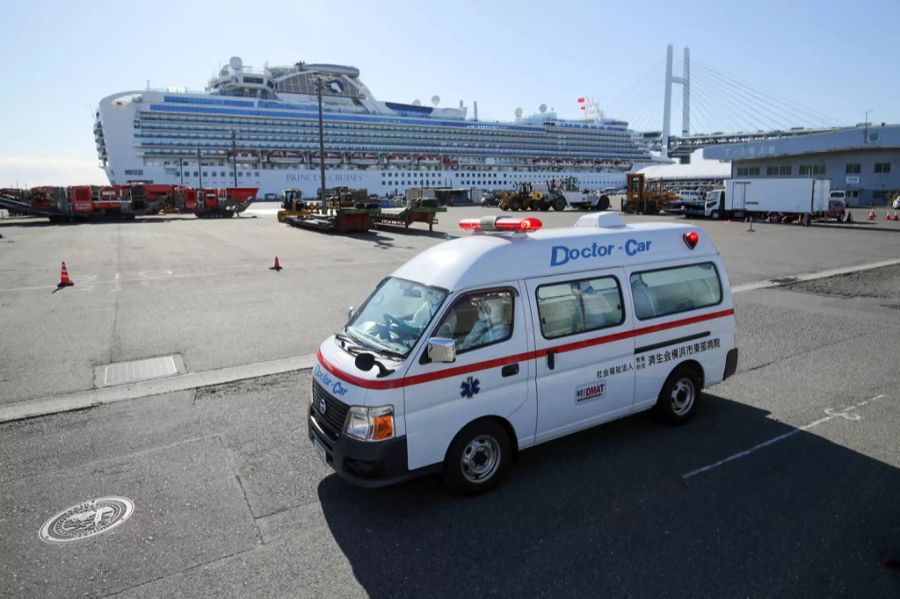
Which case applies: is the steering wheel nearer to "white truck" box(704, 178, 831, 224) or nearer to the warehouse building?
"white truck" box(704, 178, 831, 224)

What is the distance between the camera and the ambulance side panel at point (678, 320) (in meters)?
5.38

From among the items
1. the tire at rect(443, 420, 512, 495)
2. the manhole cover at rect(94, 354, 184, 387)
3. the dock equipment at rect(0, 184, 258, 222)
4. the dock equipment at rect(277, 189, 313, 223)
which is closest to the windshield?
the tire at rect(443, 420, 512, 495)

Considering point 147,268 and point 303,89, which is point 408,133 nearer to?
point 303,89

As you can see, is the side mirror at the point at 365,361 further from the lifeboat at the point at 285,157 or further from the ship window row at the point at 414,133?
the ship window row at the point at 414,133

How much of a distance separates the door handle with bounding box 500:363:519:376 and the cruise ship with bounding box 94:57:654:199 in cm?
6184

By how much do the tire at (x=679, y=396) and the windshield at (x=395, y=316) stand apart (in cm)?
279

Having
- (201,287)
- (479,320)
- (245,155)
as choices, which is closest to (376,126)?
(245,155)

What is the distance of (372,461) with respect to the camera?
4.00m

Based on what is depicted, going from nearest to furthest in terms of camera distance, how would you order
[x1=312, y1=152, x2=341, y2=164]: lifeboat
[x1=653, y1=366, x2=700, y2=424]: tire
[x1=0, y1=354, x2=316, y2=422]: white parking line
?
[x1=653, y1=366, x2=700, y2=424]: tire < [x1=0, y1=354, x2=316, y2=422]: white parking line < [x1=312, y1=152, x2=341, y2=164]: lifeboat

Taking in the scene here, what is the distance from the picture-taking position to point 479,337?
4.43m

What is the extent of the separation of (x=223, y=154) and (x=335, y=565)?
82199 millimetres

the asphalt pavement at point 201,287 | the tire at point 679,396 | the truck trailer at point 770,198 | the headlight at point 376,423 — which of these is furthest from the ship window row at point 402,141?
the headlight at point 376,423

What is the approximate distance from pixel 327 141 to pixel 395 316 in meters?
83.9

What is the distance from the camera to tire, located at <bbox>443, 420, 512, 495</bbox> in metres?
4.34
